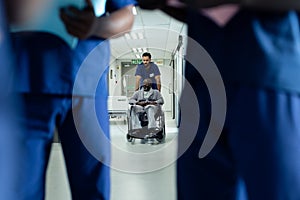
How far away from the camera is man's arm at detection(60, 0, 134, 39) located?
548 mm

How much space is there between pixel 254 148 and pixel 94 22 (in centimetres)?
35

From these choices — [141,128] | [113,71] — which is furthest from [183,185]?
[141,128]

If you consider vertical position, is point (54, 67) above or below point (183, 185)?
above

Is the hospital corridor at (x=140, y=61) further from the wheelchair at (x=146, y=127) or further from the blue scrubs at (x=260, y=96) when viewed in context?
the wheelchair at (x=146, y=127)

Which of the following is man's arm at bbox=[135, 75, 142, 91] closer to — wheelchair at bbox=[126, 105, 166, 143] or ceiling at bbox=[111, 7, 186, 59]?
ceiling at bbox=[111, 7, 186, 59]

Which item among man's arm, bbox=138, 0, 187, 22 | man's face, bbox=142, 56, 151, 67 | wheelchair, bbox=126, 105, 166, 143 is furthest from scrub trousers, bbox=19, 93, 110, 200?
wheelchair, bbox=126, 105, 166, 143

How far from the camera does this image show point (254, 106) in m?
0.47

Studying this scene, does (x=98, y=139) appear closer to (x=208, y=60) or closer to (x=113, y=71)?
(x=113, y=71)

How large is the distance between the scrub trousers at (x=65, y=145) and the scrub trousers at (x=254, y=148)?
0.72 feet

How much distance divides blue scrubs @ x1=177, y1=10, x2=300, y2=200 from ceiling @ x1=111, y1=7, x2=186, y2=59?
0.07m

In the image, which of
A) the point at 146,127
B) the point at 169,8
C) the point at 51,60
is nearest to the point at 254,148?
the point at 169,8

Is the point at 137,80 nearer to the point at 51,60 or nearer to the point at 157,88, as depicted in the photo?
the point at 157,88

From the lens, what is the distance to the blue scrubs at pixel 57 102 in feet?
1.86

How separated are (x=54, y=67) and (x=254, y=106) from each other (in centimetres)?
36
